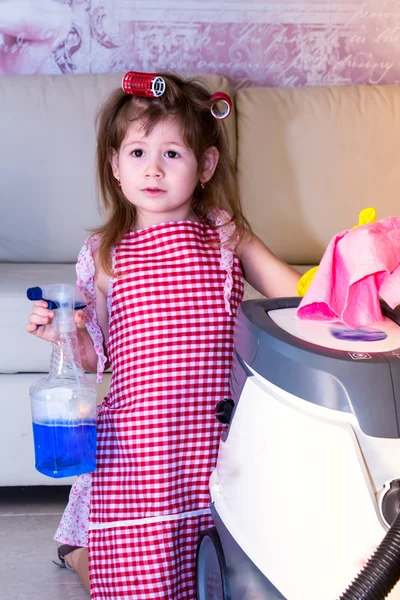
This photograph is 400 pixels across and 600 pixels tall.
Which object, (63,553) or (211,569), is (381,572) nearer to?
(211,569)

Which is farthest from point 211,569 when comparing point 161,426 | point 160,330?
point 160,330

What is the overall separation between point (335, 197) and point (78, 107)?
27.6 inches

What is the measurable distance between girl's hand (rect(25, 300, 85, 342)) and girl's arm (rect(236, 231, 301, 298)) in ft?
0.92

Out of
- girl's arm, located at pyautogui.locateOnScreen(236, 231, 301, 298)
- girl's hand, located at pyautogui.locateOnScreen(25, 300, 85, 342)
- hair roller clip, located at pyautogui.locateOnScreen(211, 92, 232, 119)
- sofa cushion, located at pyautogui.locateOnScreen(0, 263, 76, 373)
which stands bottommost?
sofa cushion, located at pyautogui.locateOnScreen(0, 263, 76, 373)

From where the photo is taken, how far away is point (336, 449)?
739mm

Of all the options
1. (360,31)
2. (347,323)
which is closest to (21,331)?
(347,323)

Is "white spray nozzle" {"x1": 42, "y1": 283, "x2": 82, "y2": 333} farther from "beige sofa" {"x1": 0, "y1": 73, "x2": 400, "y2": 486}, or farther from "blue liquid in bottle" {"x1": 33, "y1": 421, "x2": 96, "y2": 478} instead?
"beige sofa" {"x1": 0, "y1": 73, "x2": 400, "y2": 486}

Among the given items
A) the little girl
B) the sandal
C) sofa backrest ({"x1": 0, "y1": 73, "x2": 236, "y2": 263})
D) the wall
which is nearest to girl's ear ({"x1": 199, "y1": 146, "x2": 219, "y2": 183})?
the little girl

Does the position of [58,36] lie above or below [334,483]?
above

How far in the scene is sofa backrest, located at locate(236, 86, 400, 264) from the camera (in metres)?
2.12

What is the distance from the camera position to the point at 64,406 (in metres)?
1.16

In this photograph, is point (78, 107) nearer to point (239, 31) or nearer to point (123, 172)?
point (239, 31)

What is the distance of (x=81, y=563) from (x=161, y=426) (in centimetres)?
36

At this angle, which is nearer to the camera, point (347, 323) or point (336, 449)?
point (336, 449)
